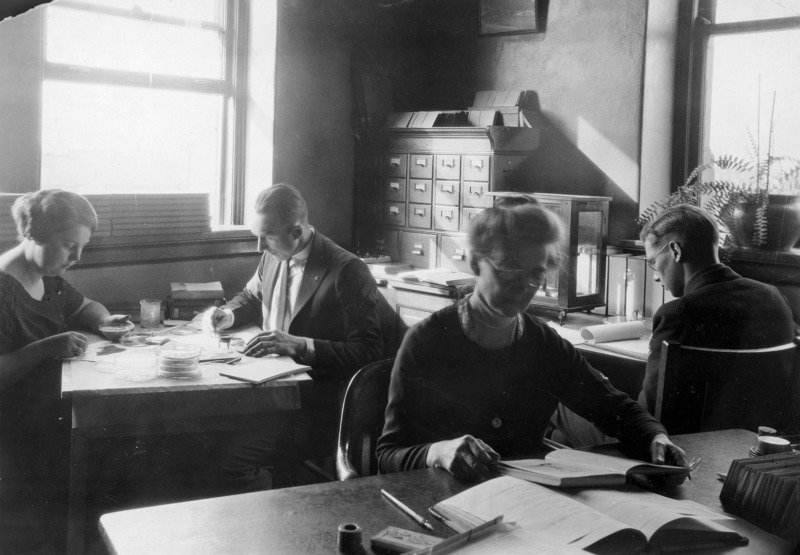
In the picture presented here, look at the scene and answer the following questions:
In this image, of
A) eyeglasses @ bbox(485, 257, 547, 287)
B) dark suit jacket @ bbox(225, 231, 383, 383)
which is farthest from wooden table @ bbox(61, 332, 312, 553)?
eyeglasses @ bbox(485, 257, 547, 287)

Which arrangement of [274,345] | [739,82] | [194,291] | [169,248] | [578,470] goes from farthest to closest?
[169,248], [739,82], [194,291], [274,345], [578,470]

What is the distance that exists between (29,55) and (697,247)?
320 cm

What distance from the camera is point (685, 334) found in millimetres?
2619

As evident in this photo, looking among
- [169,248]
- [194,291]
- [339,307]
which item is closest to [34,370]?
[194,291]

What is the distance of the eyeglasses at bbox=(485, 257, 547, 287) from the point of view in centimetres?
205

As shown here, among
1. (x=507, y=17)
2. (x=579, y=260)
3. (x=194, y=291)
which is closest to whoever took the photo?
(x=194, y=291)

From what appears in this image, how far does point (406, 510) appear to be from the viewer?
4.86ft

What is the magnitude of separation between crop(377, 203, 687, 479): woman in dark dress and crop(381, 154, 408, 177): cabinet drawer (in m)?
2.82

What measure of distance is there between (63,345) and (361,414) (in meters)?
1.30

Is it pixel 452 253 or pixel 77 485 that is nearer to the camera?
pixel 77 485

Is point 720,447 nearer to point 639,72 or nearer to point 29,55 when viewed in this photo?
point 639,72

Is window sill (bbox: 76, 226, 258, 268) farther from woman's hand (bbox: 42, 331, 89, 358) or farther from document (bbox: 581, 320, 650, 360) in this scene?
document (bbox: 581, 320, 650, 360)

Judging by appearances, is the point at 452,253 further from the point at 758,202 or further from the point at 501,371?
the point at 501,371

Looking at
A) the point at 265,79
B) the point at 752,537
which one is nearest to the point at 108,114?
the point at 265,79
